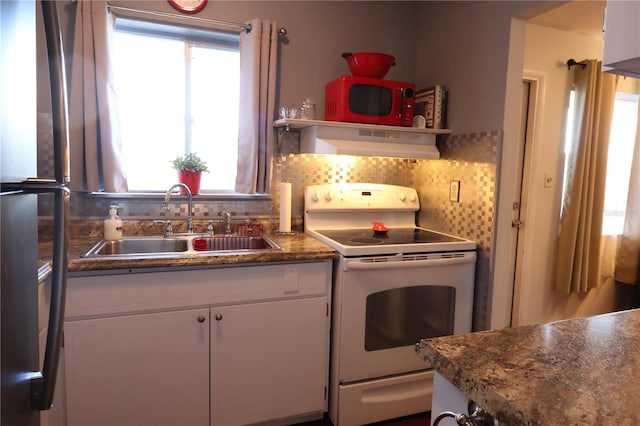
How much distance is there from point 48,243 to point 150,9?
128cm

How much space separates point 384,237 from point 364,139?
0.55m

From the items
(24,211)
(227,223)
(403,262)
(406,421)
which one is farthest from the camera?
(227,223)

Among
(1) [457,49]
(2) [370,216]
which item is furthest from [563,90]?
(2) [370,216]

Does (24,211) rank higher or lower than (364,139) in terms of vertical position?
lower

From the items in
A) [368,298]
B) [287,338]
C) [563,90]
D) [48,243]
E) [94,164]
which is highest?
[563,90]

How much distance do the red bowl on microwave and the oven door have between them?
1.03 meters

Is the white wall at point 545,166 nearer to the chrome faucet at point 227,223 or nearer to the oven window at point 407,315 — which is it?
the oven window at point 407,315

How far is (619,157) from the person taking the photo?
10.8ft

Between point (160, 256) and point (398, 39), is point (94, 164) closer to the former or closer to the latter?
point (160, 256)

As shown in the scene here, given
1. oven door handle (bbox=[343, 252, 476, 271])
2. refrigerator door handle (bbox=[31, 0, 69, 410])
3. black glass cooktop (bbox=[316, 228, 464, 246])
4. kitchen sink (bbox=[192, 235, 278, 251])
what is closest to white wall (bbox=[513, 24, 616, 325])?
black glass cooktop (bbox=[316, 228, 464, 246])

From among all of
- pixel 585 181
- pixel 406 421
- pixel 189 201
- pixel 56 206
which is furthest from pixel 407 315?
pixel 585 181

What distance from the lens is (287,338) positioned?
1.96 meters

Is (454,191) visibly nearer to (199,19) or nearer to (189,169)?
(189,169)

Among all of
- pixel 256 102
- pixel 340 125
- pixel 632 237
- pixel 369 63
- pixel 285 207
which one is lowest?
pixel 632 237
